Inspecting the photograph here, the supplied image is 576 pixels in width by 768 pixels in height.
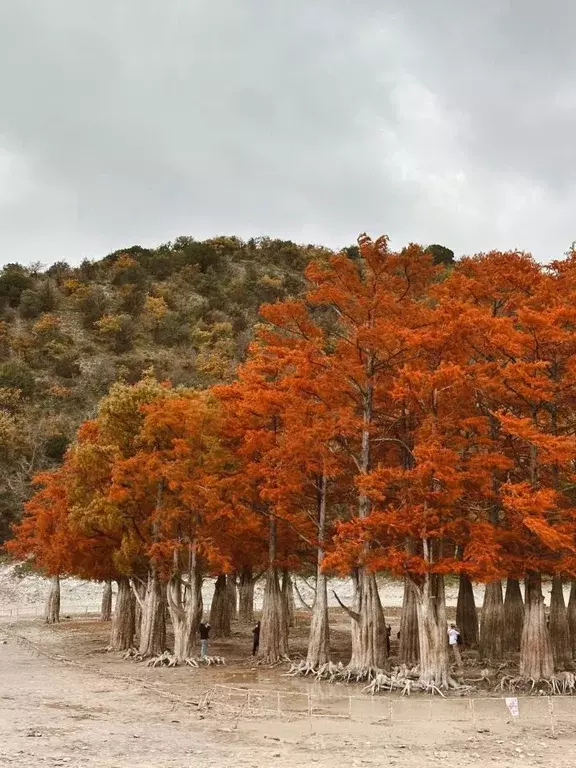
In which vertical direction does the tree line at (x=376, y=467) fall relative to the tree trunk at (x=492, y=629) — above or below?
above

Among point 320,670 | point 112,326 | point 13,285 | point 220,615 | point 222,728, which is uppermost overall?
point 13,285

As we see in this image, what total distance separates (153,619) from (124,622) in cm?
380

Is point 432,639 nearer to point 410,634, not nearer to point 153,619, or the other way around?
point 410,634

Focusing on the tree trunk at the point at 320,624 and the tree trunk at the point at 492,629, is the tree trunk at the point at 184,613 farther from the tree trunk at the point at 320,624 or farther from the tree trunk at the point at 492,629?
the tree trunk at the point at 492,629

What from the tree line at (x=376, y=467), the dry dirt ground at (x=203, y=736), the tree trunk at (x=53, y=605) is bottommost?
the tree trunk at (x=53, y=605)

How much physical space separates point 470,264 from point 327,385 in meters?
10.2

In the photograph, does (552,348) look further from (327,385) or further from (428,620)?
(428,620)

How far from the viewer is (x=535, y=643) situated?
78.6 ft

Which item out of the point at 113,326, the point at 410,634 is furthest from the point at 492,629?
the point at 113,326

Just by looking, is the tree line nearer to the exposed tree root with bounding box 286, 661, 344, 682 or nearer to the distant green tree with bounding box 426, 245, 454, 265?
the exposed tree root with bounding box 286, 661, 344, 682

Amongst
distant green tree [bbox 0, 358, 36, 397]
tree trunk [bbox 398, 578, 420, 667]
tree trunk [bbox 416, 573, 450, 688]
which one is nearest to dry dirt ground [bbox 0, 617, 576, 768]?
tree trunk [bbox 416, 573, 450, 688]

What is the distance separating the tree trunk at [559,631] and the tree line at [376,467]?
0.07m

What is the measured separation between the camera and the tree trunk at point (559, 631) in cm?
2605

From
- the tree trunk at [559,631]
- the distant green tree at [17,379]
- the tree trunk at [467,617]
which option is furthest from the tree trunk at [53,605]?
the distant green tree at [17,379]
